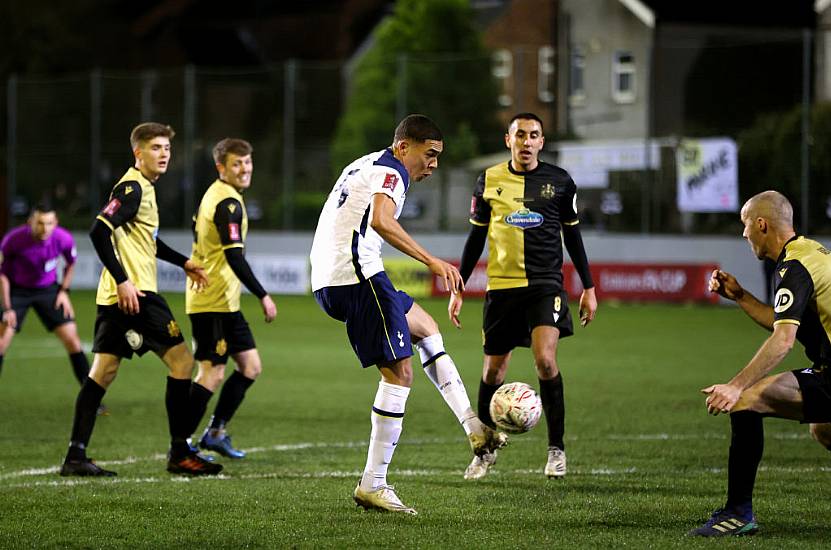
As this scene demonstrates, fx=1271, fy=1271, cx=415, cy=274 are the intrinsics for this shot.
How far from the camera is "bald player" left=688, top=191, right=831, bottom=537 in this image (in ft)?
20.0

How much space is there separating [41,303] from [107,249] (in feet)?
17.1

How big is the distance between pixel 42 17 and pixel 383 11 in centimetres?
1731

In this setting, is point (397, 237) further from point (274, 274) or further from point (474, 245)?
point (274, 274)

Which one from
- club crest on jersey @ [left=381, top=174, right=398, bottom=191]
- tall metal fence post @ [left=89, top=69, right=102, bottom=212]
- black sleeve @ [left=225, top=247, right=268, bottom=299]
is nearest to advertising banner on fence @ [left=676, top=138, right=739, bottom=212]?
tall metal fence post @ [left=89, top=69, right=102, bottom=212]

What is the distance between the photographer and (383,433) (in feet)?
22.6

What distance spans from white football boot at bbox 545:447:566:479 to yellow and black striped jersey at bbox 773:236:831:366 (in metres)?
2.06

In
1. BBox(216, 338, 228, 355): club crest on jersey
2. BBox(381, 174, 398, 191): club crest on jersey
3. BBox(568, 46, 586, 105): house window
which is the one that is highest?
BBox(568, 46, 586, 105): house window

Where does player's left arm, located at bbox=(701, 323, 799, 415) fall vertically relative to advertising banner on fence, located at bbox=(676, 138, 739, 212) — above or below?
below

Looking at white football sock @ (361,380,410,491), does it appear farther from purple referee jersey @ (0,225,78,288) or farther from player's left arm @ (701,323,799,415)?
purple referee jersey @ (0,225,78,288)

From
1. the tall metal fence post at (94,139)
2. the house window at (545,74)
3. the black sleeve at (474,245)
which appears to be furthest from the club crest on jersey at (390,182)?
the tall metal fence post at (94,139)

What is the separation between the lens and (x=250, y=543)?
20.0 ft

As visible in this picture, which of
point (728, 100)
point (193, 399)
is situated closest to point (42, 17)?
point (728, 100)

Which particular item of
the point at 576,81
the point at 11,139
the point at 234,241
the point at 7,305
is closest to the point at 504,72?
the point at 576,81

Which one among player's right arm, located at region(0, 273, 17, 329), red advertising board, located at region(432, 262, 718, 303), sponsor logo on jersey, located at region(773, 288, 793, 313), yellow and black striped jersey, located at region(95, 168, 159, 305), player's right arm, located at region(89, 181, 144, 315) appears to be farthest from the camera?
red advertising board, located at region(432, 262, 718, 303)
